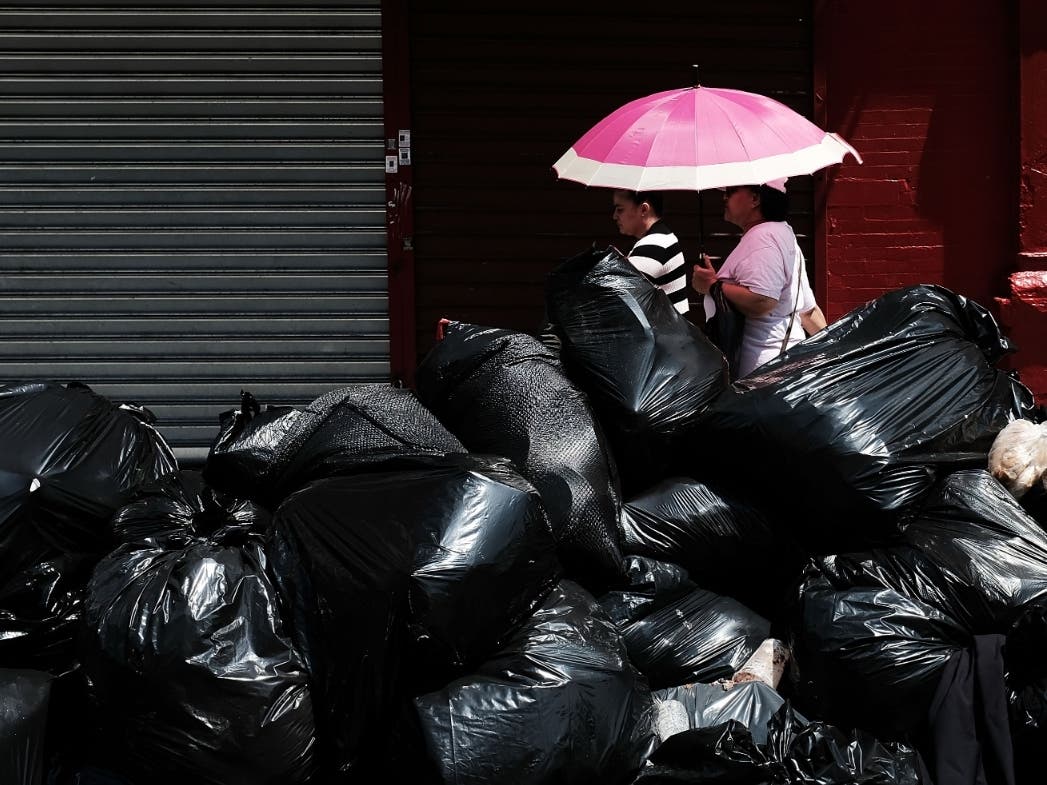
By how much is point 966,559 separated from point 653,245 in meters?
1.98

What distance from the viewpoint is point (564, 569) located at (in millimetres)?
3197

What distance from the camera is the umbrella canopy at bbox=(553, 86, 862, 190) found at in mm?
3924

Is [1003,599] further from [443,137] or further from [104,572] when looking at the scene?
[443,137]

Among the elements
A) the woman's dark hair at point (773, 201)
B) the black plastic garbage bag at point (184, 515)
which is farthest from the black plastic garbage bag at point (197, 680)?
the woman's dark hair at point (773, 201)

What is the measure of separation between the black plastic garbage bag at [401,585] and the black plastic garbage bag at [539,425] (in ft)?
0.88

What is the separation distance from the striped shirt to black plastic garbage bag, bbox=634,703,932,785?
207 cm

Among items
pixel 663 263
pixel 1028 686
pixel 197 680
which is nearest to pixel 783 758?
pixel 1028 686

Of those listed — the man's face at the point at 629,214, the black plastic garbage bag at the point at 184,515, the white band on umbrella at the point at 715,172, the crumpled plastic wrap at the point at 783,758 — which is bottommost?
the crumpled plastic wrap at the point at 783,758

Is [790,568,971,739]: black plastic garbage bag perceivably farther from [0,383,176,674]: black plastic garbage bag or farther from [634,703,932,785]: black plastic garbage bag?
[0,383,176,674]: black plastic garbage bag

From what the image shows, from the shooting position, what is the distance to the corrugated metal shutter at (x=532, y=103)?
6.53 meters

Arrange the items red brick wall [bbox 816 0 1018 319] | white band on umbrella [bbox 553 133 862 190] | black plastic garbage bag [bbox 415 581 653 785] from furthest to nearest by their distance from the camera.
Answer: red brick wall [bbox 816 0 1018 319], white band on umbrella [bbox 553 133 862 190], black plastic garbage bag [bbox 415 581 653 785]

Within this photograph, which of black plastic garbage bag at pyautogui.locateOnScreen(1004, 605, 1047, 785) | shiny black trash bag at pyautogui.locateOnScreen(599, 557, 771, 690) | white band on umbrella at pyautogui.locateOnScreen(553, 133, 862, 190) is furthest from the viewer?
white band on umbrella at pyautogui.locateOnScreen(553, 133, 862, 190)

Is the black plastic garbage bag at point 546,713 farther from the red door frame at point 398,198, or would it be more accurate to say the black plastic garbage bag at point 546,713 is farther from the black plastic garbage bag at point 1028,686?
the red door frame at point 398,198

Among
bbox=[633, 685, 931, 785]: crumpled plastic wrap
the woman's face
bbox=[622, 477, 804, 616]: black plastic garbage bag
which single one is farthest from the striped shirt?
bbox=[633, 685, 931, 785]: crumpled plastic wrap
